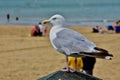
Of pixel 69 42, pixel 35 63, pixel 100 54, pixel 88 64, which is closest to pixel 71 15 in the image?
pixel 35 63

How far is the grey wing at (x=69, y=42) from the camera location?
405 centimetres

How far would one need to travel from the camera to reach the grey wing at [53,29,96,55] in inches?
159

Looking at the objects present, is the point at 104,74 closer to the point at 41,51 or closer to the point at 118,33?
the point at 41,51

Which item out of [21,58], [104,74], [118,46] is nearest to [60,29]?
[104,74]

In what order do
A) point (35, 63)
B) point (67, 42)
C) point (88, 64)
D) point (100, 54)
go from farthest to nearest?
point (35, 63) → point (88, 64) → point (67, 42) → point (100, 54)

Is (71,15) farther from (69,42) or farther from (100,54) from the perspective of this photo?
(100,54)

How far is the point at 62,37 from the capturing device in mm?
4230

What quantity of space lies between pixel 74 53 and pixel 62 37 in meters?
0.27

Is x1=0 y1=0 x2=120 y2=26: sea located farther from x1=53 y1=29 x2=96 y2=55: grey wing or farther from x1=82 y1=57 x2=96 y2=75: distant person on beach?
x1=53 y1=29 x2=96 y2=55: grey wing

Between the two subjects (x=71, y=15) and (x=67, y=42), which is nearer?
(x=67, y=42)

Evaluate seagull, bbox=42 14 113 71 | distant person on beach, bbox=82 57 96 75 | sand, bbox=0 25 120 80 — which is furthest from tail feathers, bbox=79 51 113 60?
sand, bbox=0 25 120 80

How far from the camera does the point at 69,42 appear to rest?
4180 mm

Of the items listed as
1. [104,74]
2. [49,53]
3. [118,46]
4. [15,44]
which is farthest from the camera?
[15,44]

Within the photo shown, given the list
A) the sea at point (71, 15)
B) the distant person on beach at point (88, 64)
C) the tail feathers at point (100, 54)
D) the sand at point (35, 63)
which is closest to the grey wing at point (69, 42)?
the tail feathers at point (100, 54)
